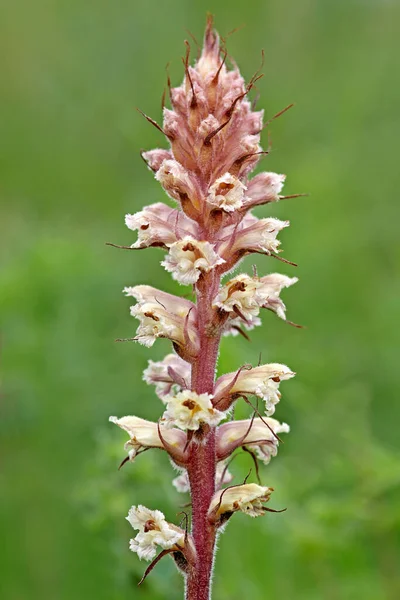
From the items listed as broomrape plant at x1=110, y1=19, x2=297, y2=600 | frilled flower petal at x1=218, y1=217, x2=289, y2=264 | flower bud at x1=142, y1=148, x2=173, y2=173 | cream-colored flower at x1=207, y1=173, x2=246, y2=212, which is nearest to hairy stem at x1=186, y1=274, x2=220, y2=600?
broomrape plant at x1=110, y1=19, x2=297, y2=600

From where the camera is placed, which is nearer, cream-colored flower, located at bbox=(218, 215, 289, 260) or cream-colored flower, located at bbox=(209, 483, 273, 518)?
cream-colored flower, located at bbox=(209, 483, 273, 518)

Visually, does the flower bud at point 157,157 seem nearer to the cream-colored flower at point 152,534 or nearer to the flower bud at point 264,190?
the flower bud at point 264,190

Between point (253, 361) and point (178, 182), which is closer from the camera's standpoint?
point (178, 182)

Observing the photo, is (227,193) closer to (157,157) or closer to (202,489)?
(157,157)

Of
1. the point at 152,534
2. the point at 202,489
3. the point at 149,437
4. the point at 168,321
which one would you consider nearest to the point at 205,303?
the point at 168,321

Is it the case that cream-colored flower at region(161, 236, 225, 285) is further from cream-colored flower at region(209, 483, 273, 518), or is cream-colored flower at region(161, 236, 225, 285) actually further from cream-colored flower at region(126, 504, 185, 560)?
cream-colored flower at region(126, 504, 185, 560)

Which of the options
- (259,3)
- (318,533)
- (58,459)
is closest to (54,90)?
(259,3)

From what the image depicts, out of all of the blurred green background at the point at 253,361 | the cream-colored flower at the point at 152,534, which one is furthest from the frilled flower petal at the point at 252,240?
the blurred green background at the point at 253,361
